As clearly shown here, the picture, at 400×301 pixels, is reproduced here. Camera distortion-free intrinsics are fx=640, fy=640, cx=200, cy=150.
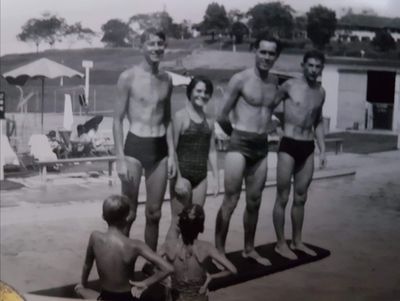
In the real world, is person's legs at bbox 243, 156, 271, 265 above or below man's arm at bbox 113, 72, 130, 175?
below

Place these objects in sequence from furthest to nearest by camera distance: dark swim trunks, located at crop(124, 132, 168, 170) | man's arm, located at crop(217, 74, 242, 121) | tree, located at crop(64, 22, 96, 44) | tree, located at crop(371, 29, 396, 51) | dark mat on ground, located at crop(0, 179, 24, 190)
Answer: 1. dark mat on ground, located at crop(0, 179, 24, 190)
2. tree, located at crop(64, 22, 96, 44)
3. dark swim trunks, located at crop(124, 132, 168, 170)
4. man's arm, located at crop(217, 74, 242, 121)
5. tree, located at crop(371, 29, 396, 51)

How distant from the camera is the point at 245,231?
2.33 metres

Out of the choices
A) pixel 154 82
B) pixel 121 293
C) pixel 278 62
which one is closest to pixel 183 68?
pixel 154 82

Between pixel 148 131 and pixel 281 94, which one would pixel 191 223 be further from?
pixel 281 94

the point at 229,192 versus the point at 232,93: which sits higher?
the point at 232,93

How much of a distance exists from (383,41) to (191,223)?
0.89m

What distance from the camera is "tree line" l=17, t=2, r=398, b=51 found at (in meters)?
2.13

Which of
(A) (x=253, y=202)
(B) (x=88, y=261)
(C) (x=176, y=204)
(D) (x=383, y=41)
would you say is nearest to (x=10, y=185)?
(B) (x=88, y=261)

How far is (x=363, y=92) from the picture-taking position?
2.20 metres

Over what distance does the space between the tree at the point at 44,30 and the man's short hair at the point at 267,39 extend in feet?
2.58

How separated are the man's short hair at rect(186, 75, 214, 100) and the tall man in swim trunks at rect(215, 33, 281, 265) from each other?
0.06 metres

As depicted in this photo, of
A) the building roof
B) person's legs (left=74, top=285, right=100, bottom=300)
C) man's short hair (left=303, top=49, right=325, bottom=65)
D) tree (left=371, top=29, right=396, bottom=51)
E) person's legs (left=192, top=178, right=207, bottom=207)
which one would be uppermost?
tree (left=371, top=29, right=396, bottom=51)

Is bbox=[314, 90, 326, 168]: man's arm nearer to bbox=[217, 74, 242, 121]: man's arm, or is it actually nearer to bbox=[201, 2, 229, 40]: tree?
bbox=[217, 74, 242, 121]: man's arm

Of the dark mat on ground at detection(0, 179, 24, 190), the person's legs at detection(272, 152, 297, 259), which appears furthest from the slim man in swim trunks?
the dark mat on ground at detection(0, 179, 24, 190)
